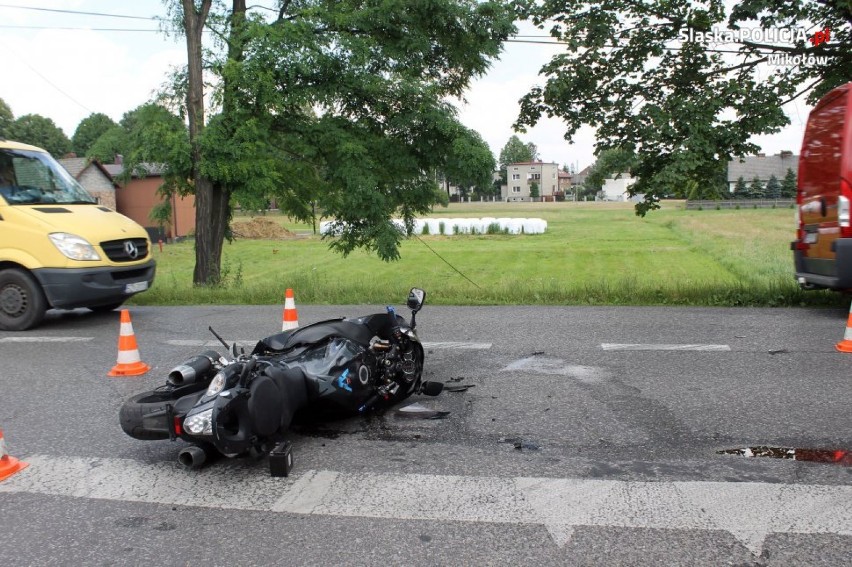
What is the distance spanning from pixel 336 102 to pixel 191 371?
11384 millimetres

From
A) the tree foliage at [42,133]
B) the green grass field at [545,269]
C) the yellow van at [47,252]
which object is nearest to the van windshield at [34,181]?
the yellow van at [47,252]

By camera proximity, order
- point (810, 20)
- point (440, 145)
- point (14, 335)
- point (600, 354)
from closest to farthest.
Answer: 1. point (600, 354)
2. point (14, 335)
3. point (810, 20)
4. point (440, 145)

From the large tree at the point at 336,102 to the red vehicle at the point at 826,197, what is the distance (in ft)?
23.3

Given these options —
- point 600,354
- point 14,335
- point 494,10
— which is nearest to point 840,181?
point 600,354

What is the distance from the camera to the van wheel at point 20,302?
30.5 feet

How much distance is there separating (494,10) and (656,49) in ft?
11.5

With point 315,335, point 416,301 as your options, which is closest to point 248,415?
point 315,335

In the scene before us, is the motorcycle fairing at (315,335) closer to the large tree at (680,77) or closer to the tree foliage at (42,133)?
the large tree at (680,77)

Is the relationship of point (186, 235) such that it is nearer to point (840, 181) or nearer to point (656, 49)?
point (656, 49)

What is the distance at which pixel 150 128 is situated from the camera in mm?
14391

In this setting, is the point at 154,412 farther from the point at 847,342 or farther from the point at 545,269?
the point at 545,269

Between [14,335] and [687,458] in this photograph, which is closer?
[687,458]

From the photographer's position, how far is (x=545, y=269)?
2881 cm

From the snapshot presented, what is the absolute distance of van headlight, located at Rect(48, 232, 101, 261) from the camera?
9180mm
